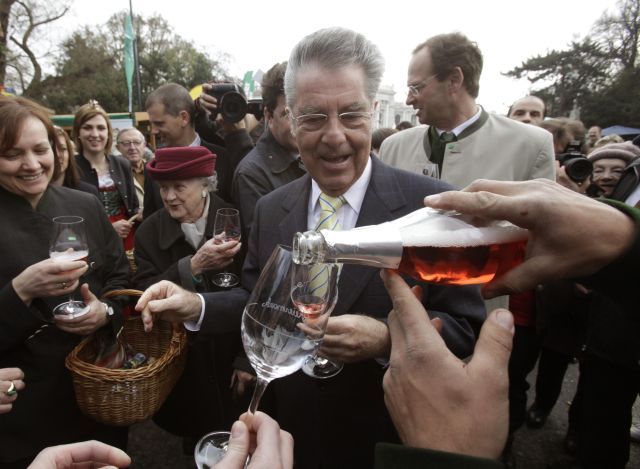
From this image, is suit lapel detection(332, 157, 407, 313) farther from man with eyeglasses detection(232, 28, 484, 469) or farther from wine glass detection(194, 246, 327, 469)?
wine glass detection(194, 246, 327, 469)

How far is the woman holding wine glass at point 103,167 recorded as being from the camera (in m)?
4.46

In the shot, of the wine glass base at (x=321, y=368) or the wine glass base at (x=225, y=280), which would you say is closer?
the wine glass base at (x=321, y=368)

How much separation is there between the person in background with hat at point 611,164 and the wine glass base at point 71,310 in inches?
160

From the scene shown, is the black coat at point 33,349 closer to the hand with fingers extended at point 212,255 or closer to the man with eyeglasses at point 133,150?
the hand with fingers extended at point 212,255

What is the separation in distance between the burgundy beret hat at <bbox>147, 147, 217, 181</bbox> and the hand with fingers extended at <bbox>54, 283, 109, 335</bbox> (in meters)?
1.02

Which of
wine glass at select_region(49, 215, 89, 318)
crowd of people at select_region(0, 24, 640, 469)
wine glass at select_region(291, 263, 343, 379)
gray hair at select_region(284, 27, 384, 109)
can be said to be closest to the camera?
crowd of people at select_region(0, 24, 640, 469)

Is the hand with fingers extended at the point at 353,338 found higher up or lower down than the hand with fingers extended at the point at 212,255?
higher up

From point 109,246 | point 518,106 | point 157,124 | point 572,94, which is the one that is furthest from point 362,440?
point 572,94

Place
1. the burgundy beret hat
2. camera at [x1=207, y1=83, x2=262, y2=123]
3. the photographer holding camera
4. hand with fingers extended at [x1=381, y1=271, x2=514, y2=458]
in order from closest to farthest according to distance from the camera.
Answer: hand with fingers extended at [x1=381, y1=271, x2=514, y2=458]
the burgundy beret hat
the photographer holding camera
camera at [x1=207, y1=83, x2=262, y2=123]

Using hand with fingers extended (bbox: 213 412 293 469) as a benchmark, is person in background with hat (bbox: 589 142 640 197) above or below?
above

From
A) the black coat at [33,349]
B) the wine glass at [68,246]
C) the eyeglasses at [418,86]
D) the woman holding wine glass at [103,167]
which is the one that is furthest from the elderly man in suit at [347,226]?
the woman holding wine glass at [103,167]

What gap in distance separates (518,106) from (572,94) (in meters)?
37.0

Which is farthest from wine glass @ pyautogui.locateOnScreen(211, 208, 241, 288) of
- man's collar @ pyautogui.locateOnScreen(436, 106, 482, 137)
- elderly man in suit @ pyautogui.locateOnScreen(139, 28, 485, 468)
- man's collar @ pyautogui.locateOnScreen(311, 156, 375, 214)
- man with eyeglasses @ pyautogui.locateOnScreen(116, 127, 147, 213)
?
man with eyeglasses @ pyautogui.locateOnScreen(116, 127, 147, 213)

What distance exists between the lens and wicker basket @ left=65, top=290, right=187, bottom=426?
1.92 m
